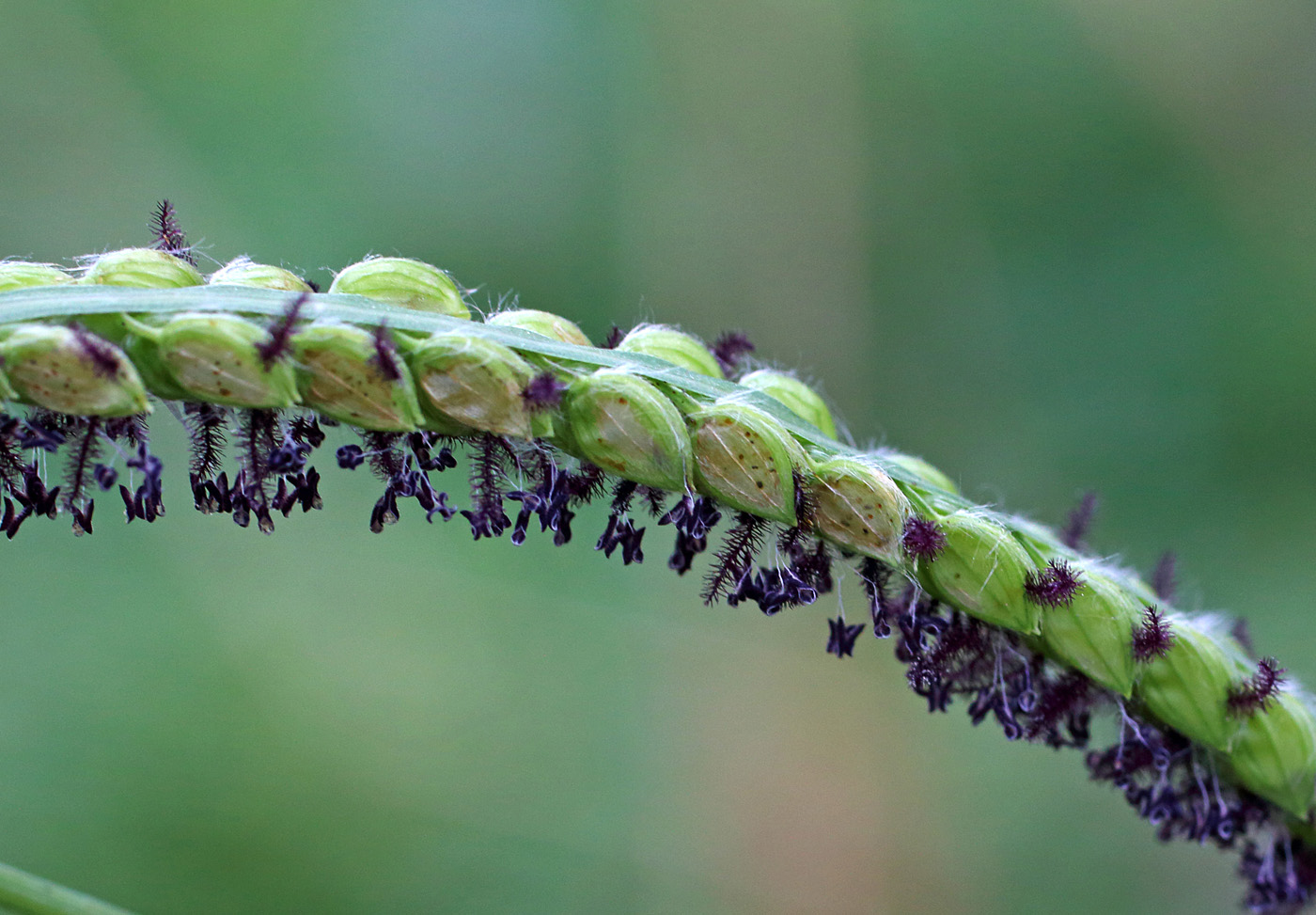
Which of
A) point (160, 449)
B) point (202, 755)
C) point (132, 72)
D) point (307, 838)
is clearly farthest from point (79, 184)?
point (307, 838)

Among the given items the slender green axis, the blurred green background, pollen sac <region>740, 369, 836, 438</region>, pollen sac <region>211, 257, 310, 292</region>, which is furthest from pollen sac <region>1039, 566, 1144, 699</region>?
the blurred green background

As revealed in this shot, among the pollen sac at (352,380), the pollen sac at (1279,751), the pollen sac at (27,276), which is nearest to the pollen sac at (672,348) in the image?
the pollen sac at (352,380)

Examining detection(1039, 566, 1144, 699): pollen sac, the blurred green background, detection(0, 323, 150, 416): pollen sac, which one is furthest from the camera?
the blurred green background

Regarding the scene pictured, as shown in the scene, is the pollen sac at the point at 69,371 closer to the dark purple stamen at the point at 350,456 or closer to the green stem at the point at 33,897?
the dark purple stamen at the point at 350,456

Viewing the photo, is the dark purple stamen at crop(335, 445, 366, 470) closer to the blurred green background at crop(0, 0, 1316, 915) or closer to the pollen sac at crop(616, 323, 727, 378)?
the pollen sac at crop(616, 323, 727, 378)

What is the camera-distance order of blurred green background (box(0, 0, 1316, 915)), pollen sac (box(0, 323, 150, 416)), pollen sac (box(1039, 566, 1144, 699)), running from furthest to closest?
blurred green background (box(0, 0, 1316, 915)) → pollen sac (box(1039, 566, 1144, 699)) → pollen sac (box(0, 323, 150, 416))

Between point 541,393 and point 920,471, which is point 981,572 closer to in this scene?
point 920,471

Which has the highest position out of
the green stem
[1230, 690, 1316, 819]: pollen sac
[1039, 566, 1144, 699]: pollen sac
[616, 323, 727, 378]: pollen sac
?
[616, 323, 727, 378]: pollen sac
